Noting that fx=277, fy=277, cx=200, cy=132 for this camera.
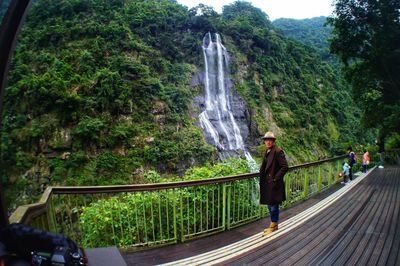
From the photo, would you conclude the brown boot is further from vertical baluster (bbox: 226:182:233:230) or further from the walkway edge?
vertical baluster (bbox: 226:182:233:230)

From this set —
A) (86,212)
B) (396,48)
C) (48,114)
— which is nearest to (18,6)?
(86,212)

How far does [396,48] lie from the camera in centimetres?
1123

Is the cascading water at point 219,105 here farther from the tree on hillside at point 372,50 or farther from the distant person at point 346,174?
the distant person at point 346,174

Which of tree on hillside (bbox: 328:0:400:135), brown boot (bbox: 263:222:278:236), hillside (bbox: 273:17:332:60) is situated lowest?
brown boot (bbox: 263:222:278:236)

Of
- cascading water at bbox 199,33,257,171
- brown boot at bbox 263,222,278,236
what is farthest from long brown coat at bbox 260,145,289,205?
cascading water at bbox 199,33,257,171

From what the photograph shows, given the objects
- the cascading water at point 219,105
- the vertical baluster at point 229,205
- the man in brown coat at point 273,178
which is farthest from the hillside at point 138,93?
the man in brown coat at point 273,178

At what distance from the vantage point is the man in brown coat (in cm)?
424

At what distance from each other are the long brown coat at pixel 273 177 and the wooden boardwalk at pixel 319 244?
1.97 ft

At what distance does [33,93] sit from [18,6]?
24.0m

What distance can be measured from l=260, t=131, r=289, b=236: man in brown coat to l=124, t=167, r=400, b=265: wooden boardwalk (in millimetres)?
494

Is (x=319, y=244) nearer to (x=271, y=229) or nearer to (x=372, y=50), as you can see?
(x=271, y=229)

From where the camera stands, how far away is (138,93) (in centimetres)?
2609

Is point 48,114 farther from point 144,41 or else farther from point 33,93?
point 144,41

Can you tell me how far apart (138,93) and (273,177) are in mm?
23318
